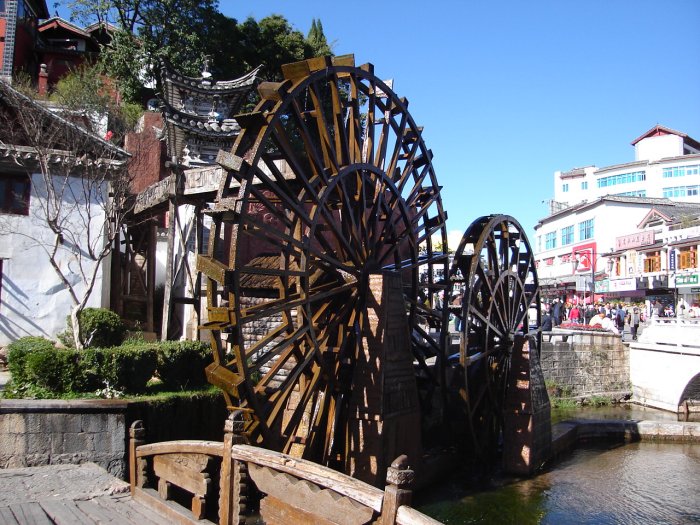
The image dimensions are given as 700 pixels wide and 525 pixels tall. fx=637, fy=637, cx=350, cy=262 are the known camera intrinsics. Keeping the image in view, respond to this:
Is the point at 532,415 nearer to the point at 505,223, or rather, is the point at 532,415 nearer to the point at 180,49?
the point at 505,223

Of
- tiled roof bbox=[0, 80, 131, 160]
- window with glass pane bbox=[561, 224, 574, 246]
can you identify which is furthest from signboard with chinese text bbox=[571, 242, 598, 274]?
tiled roof bbox=[0, 80, 131, 160]

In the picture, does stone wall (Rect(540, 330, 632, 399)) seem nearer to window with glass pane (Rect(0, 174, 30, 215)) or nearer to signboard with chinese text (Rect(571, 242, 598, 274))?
window with glass pane (Rect(0, 174, 30, 215))

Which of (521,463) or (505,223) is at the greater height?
(505,223)

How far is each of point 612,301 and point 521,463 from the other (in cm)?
3060

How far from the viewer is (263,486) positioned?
464cm

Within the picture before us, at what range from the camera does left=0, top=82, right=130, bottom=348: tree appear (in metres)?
13.7

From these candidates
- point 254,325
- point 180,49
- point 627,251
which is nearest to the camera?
point 254,325

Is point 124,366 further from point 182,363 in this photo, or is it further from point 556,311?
point 556,311

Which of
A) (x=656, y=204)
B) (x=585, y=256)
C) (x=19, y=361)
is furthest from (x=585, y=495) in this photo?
(x=656, y=204)

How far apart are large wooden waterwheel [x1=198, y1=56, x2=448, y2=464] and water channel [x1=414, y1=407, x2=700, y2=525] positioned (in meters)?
1.63

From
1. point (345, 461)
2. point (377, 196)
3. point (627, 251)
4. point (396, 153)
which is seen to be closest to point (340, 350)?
point (345, 461)

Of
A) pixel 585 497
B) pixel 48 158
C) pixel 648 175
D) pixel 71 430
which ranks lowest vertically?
pixel 585 497

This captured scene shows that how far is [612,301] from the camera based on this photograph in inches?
1502

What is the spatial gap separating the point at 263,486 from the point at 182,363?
5833 millimetres
